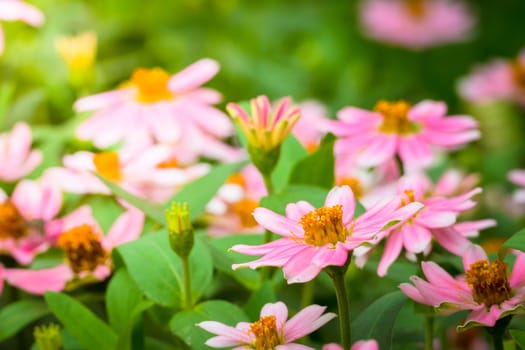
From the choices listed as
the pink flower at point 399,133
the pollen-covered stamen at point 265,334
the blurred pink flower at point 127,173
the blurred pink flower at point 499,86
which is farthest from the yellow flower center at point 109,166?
the blurred pink flower at point 499,86

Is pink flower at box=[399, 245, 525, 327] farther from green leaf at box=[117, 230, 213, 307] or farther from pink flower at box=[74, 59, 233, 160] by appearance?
pink flower at box=[74, 59, 233, 160]

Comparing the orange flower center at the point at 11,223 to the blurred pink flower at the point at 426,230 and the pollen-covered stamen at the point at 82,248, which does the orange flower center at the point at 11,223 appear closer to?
the pollen-covered stamen at the point at 82,248

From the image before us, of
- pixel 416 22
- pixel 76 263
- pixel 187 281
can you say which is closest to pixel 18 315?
pixel 76 263

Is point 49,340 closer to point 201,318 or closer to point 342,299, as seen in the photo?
point 201,318

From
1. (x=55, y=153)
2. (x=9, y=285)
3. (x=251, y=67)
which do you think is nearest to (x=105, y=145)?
(x=55, y=153)

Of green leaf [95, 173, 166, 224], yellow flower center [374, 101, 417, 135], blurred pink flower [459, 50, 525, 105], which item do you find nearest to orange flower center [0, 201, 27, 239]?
green leaf [95, 173, 166, 224]

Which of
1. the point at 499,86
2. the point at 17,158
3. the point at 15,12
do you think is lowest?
the point at 499,86
